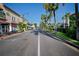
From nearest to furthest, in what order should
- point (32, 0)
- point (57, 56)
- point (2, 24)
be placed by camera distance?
1. point (57, 56)
2. point (32, 0)
3. point (2, 24)

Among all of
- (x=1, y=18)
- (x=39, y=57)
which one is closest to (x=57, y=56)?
(x=39, y=57)

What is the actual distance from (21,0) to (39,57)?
4.33 meters

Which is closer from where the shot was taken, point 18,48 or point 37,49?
point 37,49

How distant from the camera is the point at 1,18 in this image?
977 inches

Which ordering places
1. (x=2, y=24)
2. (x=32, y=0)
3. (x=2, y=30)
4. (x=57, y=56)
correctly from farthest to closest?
(x=2, y=24)
(x=2, y=30)
(x=32, y=0)
(x=57, y=56)

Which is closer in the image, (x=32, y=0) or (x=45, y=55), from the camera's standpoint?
(x=45, y=55)

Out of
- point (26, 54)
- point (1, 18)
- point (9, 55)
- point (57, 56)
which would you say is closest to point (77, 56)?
point (57, 56)

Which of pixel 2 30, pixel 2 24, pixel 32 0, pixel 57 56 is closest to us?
pixel 57 56

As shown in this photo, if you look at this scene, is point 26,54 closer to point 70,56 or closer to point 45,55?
point 45,55

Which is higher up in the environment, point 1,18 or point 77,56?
point 1,18

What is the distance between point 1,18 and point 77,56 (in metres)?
18.2

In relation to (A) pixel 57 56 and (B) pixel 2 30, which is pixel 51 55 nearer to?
(A) pixel 57 56

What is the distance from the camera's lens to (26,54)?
8.56 meters

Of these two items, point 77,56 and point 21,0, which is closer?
point 77,56
